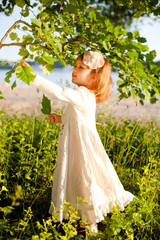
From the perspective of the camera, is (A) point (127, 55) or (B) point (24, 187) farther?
(B) point (24, 187)

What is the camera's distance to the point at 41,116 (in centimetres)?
329

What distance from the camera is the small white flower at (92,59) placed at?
1.55 meters

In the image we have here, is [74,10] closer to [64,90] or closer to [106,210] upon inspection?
[64,90]

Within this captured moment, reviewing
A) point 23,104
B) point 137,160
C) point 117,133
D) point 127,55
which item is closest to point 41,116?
point 23,104

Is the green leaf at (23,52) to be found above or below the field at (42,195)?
above

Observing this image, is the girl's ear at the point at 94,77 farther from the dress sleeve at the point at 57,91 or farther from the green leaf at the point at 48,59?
the green leaf at the point at 48,59

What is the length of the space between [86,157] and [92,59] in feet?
1.99

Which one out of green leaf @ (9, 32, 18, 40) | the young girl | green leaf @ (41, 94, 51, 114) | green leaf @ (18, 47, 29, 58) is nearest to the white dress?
the young girl

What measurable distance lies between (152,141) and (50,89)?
2.00m

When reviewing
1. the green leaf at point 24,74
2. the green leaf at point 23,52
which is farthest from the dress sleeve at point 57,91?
the green leaf at point 23,52

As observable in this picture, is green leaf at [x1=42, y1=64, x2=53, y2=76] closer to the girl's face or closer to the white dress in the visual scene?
the girl's face

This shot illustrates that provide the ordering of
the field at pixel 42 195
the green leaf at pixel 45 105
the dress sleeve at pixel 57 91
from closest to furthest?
the dress sleeve at pixel 57 91 → the green leaf at pixel 45 105 → the field at pixel 42 195

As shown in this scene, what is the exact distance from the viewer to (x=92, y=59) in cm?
156

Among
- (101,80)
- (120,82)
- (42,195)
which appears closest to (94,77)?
(101,80)
